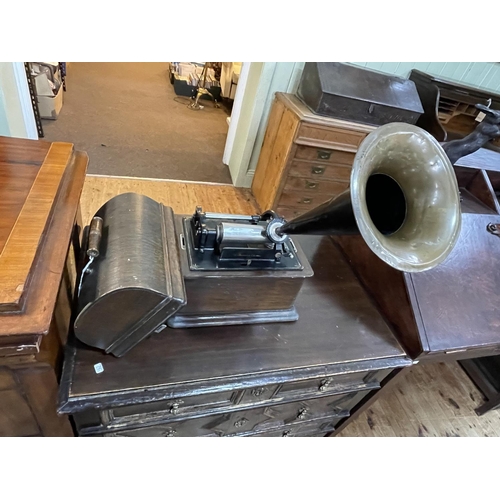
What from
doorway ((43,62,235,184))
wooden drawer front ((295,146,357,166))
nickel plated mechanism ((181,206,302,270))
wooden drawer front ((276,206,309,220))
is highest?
nickel plated mechanism ((181,206,302,270))

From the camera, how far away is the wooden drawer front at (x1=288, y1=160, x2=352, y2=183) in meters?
2.46

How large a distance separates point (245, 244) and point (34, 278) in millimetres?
462

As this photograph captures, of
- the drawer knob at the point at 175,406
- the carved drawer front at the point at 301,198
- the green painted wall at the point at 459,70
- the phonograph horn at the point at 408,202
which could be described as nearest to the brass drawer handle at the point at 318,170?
the carved drawer front at the point at 301,198

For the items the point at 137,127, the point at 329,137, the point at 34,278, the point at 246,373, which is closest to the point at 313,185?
the point at 329,137

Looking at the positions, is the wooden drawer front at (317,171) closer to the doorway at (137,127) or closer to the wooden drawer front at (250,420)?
the doorway at (137,127)

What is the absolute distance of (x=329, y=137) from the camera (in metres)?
2.36

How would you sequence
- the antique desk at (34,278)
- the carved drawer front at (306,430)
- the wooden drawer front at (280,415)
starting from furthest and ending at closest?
1. the carved drawer front at (306,430)
2. the wooden drawer front at (280,415)
3. the antique desk at (34,278)

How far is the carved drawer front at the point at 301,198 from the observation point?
8.59 ft

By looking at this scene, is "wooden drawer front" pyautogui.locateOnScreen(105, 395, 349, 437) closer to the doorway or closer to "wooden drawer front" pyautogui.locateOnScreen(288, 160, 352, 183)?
"wooden drawer front" pyautogui.locateOnScreen(288, 160, 352, 183)

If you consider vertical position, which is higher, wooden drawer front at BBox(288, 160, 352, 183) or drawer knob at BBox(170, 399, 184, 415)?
drawer knob at BBox(170, 399, 184, 415)

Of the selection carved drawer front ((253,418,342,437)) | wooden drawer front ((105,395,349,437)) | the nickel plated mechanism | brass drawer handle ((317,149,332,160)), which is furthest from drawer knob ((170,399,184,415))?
brass drawer handle ((317,149,332,160))

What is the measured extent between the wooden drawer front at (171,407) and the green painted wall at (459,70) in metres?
2.66

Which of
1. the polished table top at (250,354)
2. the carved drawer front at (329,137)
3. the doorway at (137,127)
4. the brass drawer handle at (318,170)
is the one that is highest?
the polished table top at (250,354)

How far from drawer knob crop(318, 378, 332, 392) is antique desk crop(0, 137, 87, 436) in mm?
701
